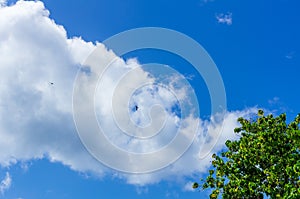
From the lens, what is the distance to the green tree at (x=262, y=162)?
31.1 meters

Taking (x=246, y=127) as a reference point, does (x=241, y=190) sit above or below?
below

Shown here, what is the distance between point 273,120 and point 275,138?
8.11ft

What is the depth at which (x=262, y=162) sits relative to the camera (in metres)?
32.8

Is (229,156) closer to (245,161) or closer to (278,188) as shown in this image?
(245,161)

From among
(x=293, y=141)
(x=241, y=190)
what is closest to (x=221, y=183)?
(x=241, y=190)

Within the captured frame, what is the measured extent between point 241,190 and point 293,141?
5.97 m

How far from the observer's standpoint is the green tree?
102 ft

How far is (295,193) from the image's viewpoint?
93.7ft

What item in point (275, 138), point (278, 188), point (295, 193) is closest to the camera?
point (295, 193)

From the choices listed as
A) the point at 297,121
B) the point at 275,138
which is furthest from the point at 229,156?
the point at 297,121

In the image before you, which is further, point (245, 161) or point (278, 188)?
point (245, 161)

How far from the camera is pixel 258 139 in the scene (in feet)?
109

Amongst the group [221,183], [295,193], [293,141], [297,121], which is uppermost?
[297,121]

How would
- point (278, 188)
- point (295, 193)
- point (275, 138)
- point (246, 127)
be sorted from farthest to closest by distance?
point (246, 127)
point (275, 138)
point (278, 188)
point (295, 193)
